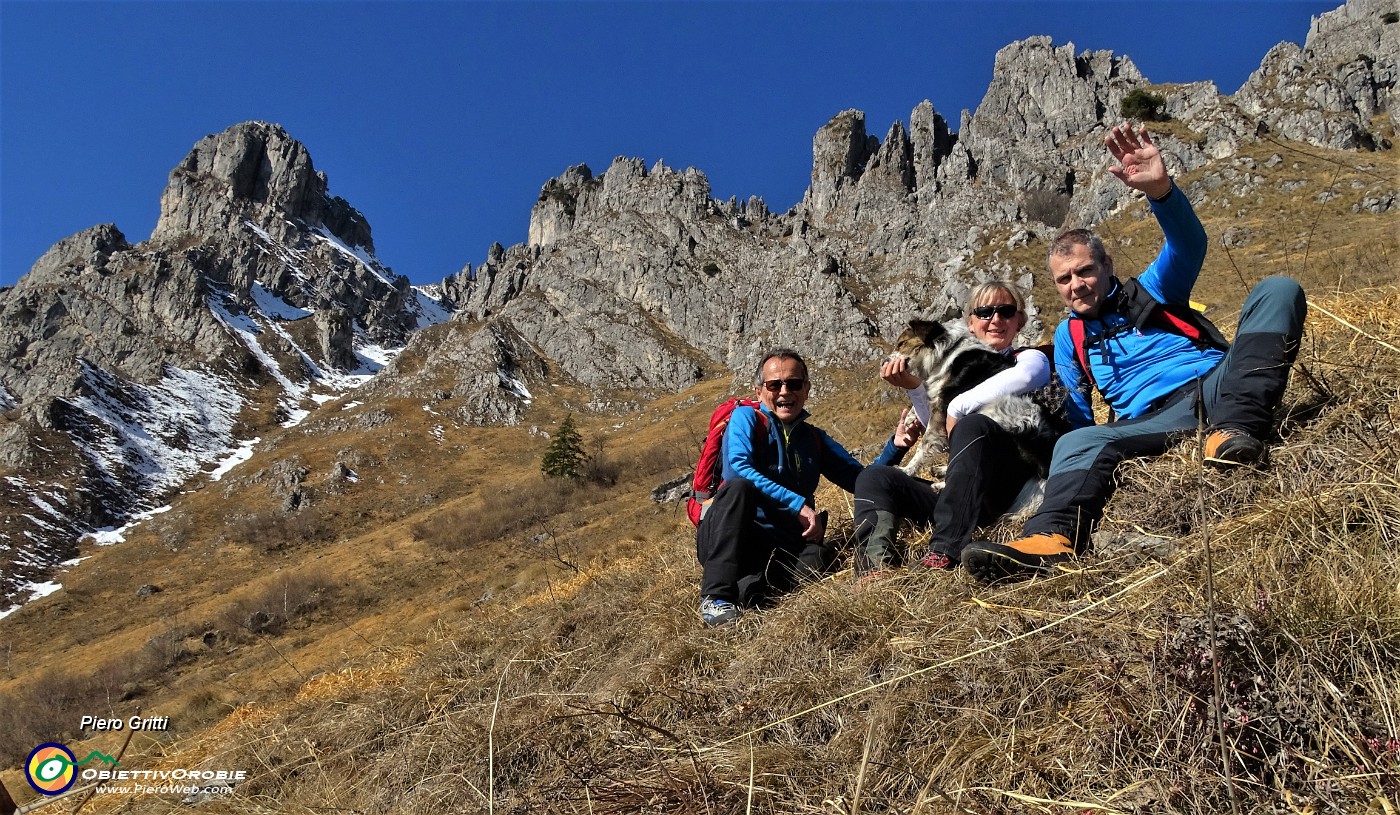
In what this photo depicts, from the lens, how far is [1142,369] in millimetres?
3033

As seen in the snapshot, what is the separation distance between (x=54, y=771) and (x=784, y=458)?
4178 mm

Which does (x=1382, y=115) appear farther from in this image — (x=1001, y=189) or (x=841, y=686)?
(x=841, y=686)

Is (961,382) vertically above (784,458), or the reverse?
(961,382)

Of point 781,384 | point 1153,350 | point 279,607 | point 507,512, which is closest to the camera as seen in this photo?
point 1153,350

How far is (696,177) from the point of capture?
91250 millimetres

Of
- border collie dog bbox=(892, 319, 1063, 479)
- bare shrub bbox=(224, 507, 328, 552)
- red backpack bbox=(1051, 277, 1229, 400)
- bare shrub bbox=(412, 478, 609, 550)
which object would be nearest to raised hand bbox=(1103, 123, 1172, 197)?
red backpack bbox=(1051, 277, 1229, 400)

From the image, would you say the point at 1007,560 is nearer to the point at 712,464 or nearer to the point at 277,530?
the point at 712,464

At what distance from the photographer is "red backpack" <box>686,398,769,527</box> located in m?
3.80

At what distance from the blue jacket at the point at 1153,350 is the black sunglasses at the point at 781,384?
1317 mm

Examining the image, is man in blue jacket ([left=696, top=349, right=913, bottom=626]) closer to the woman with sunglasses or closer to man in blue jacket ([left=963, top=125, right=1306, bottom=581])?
the woman with sunglasses

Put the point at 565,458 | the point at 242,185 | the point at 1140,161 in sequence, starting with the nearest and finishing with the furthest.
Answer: the point at 1140,161
the point at 565,458
the point at 242,185

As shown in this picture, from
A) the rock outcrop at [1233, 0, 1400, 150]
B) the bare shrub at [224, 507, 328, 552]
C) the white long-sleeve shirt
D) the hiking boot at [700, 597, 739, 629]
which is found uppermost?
the rock outcrop at [1233, 0, 1400, 150]

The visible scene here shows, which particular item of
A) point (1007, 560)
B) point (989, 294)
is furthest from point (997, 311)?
point (1007, 560)

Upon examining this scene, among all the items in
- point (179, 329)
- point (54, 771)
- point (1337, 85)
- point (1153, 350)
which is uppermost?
point (179, 329)
